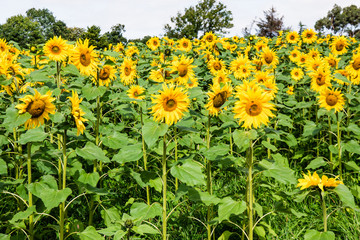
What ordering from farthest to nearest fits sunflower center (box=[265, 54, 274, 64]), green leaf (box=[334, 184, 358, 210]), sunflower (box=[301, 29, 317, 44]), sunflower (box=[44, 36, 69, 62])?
sunflower (box=[301, 29, 317, 44]), sunflower center (box=[265, 54, 274, 64]), sunflower (box=[44, 36, 69, 62]), green leaf (box=[334, 184, 358, 210])

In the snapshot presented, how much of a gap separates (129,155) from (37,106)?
811 mm

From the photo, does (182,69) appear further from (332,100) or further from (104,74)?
(332,100)

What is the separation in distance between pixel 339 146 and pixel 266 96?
182 centimetres

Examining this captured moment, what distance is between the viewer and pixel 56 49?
10.8ft

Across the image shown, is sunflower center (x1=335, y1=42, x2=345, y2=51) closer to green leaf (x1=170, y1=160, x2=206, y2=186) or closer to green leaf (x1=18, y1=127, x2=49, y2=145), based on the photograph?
green leaf (x1=170, y1=160, x2=206, y2=186)

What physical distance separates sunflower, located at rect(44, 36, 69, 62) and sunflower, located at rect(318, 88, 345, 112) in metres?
3.22

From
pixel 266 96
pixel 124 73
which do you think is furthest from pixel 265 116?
pixel 124 73

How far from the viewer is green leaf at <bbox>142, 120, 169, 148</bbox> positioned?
2.11 m

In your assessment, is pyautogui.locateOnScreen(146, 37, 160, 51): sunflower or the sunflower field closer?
the sunflower field

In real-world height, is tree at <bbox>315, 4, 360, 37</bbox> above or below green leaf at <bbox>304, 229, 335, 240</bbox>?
above

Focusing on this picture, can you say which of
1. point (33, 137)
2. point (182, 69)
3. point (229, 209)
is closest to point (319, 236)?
point (229, 209)

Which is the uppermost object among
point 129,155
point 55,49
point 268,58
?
point 268,58

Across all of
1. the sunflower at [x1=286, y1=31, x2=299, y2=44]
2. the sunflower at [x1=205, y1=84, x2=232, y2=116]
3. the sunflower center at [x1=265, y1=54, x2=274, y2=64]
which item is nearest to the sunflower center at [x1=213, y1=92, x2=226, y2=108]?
the sunflower at [x1=205, y1=84, x2=232, y2=116]

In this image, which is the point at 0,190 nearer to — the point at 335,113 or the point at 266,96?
the point at 266,96
